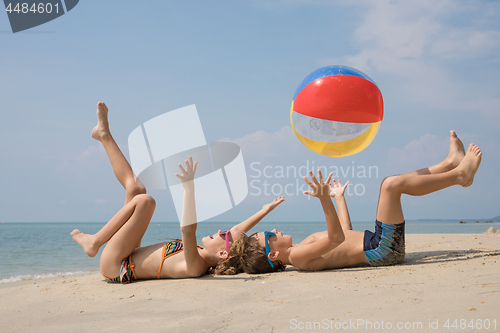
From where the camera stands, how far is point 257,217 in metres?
4.32

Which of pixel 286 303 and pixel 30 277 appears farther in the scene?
pixel 30 277

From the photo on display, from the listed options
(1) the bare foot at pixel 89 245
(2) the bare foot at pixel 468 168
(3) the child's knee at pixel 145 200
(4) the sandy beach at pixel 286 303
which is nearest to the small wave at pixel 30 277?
(4) the sandy beach at pixel 286 303

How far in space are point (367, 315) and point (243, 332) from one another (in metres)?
0.73

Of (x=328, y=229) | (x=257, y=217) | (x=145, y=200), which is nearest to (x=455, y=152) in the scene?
(x=328, y=229)

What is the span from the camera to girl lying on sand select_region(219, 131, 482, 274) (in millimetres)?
3592

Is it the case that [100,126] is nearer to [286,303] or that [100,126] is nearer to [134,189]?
[134,189]

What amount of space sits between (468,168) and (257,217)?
237 cm

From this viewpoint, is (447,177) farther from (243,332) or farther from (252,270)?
(243,332)

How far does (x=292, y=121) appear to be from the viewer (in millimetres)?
4414

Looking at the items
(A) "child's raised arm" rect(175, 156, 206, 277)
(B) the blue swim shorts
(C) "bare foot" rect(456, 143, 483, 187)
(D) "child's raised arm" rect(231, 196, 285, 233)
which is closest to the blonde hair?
(D) "child's raised arm" rect(231, 196, 285, 233)

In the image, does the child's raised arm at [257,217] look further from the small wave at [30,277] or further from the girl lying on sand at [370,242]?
the small wave at [30,277]

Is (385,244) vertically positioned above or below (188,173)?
below

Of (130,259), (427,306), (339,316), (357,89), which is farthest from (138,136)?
(427,306)

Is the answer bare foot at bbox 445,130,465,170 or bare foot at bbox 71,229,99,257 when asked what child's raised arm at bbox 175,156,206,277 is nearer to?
bare foot at bbox 71,229,99,257
